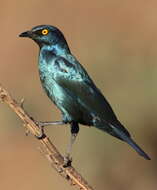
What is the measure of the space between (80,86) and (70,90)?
8cm

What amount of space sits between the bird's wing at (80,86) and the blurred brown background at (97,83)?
5382mm

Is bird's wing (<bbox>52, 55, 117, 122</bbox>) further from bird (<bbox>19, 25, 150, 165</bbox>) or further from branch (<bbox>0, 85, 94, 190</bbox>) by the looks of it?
branch (<bbox>0, 85, 94, 190</bbox>)

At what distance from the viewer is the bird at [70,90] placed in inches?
311

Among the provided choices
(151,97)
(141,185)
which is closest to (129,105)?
(151,97)

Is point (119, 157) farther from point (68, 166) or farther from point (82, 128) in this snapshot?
point (68, 166)

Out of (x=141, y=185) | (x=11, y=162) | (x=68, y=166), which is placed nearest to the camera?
(x=68, y=166)

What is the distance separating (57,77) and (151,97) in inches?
261

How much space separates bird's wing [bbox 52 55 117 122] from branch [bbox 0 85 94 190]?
0.83 metres

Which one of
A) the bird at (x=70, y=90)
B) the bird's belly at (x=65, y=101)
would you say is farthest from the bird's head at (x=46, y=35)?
the bird's belly at (x=65, y=101)

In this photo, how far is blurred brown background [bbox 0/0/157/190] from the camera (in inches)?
541

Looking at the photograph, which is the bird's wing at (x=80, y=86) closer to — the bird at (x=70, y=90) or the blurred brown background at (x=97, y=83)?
the bird at (x=70, y=90)

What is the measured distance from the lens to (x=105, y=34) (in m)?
16.9

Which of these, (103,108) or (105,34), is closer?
(103,108)

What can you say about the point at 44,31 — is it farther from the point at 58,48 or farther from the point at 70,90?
the point at 70,90
